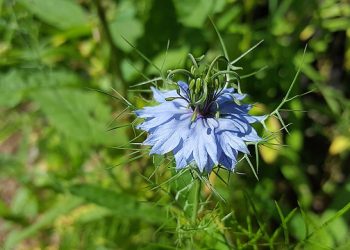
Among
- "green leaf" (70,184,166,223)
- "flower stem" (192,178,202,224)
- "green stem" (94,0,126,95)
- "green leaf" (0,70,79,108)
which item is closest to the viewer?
"flower stem" (192,178,202,224)

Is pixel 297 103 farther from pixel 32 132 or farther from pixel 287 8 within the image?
pixel 32 132

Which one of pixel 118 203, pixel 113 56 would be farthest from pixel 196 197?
pixel 113 56

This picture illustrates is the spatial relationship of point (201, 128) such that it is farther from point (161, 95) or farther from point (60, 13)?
point (60, 13)

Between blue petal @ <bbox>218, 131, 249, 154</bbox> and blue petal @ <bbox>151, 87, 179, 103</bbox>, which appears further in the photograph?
blue petal @ <bbox>151, 87, 179, 103</bbox>

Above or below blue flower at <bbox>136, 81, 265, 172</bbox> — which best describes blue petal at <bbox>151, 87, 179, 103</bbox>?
above

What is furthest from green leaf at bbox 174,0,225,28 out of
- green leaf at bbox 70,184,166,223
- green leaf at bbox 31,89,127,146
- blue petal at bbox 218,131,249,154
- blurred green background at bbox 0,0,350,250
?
blue petal at bbox 218,131,249,154

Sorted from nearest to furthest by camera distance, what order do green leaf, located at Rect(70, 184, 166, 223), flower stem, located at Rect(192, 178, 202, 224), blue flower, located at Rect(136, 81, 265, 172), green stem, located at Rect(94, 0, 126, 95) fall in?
blue flower, located at Rect(136, 81, 265, 172) → flower stem, located at Rect(192, 178, 202, 224) → green leaf, located at Rect(70, 184, 166, 223) → green stem, located at Rect(94, 0, 126, 95)

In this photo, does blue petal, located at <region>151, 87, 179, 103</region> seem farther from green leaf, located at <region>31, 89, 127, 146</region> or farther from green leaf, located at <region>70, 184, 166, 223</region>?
green leaf, located at <region>31, 89, 127, 146</region>

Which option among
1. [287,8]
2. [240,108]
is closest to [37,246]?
[287,8]
